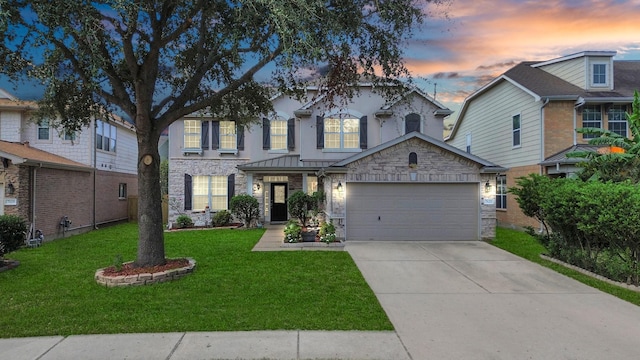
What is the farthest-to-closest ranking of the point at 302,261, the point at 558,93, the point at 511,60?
the point at 511,60 → the point at 558,93 → the point at 302,261

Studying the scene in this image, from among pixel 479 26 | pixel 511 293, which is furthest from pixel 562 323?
pixel 479 26

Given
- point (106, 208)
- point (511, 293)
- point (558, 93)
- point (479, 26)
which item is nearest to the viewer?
point (511, 293)

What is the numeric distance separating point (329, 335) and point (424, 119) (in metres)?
13.5

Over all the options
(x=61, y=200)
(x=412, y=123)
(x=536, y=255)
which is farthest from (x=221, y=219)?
(x=536, y=255)

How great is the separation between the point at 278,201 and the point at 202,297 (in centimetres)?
1173

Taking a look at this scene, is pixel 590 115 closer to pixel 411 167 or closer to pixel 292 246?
pixel 411 167

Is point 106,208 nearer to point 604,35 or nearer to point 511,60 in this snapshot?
point 511,60

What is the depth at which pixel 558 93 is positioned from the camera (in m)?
14.4

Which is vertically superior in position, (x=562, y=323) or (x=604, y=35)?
(x=604, y=35)

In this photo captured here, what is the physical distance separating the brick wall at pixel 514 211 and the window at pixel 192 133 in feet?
48.8

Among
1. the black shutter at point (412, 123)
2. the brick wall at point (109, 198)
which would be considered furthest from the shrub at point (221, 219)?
the black shutter at point (412, 123)

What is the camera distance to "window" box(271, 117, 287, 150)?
17219 mm

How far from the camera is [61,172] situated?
1405 centimetres

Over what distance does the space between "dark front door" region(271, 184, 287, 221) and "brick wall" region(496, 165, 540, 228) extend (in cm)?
1069
